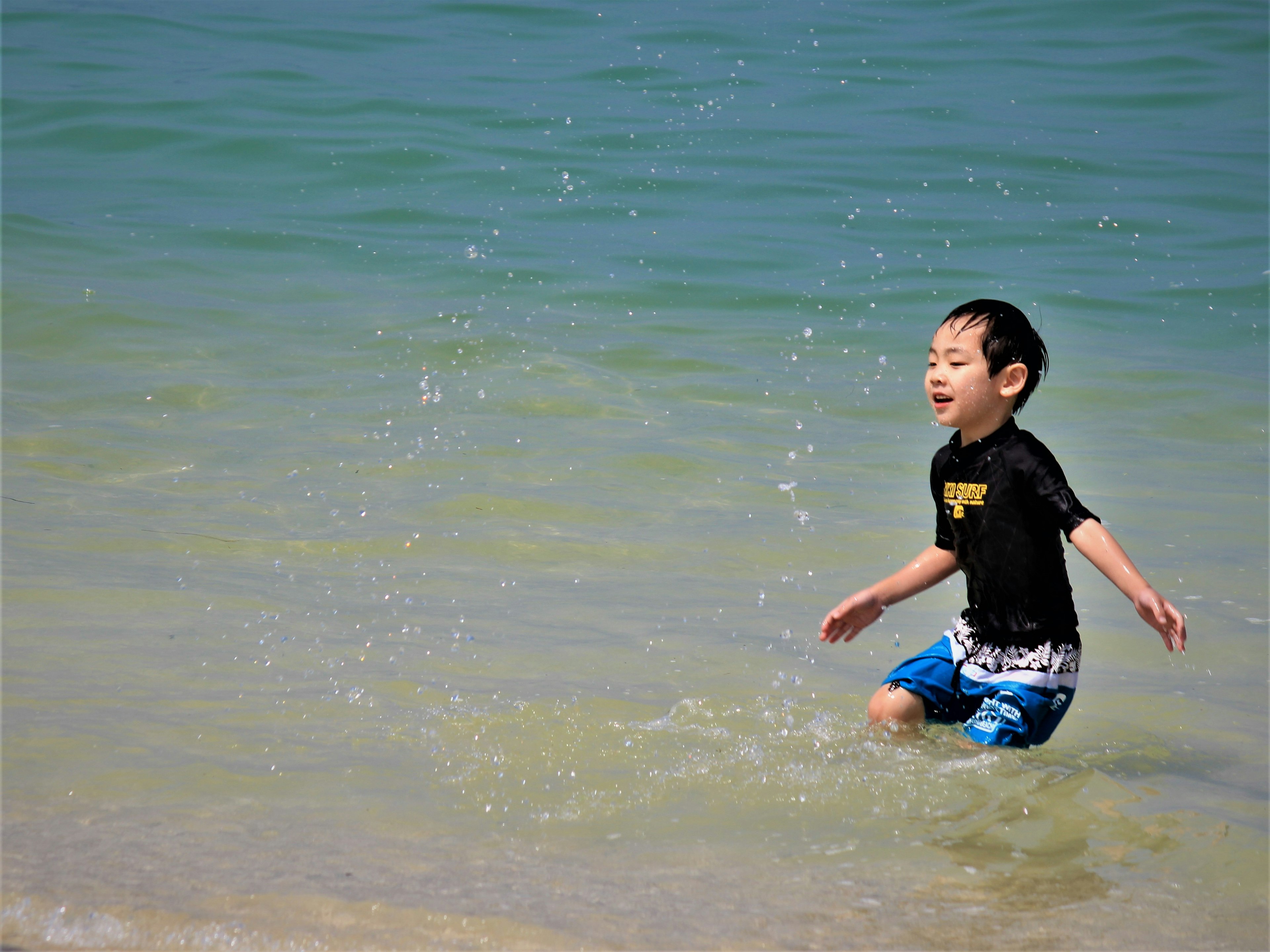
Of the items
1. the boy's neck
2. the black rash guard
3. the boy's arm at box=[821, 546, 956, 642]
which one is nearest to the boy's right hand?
the boy's arm at box=[821, 546, 956, 642]

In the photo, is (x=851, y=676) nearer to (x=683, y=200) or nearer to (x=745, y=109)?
(x=683, y=200)

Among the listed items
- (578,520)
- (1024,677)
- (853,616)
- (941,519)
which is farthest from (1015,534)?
(578,520)

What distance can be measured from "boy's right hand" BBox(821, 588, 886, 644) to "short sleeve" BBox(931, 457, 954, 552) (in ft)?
0.72

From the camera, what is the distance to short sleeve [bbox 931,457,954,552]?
126 inches

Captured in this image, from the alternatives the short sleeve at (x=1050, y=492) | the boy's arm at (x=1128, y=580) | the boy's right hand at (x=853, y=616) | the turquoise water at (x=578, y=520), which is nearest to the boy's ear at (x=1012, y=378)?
the short sleeve at (x=1050, y=492)

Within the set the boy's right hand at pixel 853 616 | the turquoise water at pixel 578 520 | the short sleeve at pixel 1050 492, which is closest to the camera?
the turquoise water at pixel 578 520

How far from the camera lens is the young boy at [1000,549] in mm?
3021

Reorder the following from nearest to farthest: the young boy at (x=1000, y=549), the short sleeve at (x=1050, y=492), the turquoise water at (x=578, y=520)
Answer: the turquoise water at (x=578, y=520), the short sleeve at (x=1050, y=492), the young boy at (x=1000, y=549)

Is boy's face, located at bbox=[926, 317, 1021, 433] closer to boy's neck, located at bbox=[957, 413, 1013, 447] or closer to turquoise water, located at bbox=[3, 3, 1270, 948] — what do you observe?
boy's neck, located at bbox=[957, 413, 1013, 447]

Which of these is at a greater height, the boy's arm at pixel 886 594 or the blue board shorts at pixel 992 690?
the boy's arm at pixel 886 594

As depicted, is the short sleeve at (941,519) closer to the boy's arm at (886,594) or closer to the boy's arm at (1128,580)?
the boy's arm at (886,594)

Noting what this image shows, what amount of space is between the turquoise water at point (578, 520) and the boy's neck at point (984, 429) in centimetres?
73

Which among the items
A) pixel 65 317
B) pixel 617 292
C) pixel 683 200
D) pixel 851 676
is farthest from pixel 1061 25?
pixel 851 676

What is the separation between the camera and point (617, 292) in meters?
10.3
